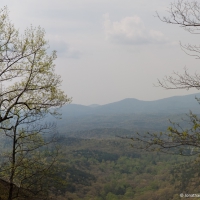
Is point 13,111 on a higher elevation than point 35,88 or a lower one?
lower

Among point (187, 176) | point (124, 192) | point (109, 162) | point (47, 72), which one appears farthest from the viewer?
point (109, 162)

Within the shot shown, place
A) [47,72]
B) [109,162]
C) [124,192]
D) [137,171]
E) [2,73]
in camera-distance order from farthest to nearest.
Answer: [109,162] → [137,171] → [124,192] → [47,72] → [2,73]

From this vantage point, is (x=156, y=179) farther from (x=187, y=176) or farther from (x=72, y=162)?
(x=72, y=162)

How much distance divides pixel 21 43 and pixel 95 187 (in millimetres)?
72696

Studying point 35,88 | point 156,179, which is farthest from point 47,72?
point 156,179

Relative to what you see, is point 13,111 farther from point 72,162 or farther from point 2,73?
point 72,162

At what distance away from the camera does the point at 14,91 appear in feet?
22.9

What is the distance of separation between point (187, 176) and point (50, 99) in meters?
66.8

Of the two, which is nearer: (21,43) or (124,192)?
(21,43)

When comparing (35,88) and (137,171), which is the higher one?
(35,88)

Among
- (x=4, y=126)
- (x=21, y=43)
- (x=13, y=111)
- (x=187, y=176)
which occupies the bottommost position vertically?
(x=187, y=176)

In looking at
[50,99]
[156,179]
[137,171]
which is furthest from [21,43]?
[137,171]

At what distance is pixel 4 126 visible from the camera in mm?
7559

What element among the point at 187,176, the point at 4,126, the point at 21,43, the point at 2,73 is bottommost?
the point at 187,176
